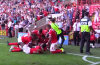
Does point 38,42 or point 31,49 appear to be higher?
point 38,42

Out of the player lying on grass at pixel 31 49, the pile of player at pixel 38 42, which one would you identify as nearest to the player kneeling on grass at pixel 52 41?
the pile of player at pixel 38 42

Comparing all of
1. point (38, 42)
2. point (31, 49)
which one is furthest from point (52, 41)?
point (31, 49)

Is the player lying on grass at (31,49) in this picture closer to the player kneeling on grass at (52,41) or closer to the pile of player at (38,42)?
the pile of player at (38,42)

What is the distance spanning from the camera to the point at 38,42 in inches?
307

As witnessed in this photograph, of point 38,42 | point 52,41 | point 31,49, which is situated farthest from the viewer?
point 38,42

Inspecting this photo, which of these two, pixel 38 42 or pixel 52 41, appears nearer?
pixel 52 41

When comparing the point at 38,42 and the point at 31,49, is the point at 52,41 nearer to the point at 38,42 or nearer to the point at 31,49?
the point at 38,42

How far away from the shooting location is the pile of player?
7258mm

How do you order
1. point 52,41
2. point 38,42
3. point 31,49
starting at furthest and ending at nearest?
point 38,42, point 52,41, point 31,49

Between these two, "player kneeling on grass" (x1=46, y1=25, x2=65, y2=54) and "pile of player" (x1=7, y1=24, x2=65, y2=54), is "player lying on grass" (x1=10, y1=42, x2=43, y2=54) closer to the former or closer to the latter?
"pile of player" (x1=7, y1=24, x2=65, y2=54)

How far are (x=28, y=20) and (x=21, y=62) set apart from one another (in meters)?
11.7

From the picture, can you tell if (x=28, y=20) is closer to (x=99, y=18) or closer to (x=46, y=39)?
(x=99, y=18)

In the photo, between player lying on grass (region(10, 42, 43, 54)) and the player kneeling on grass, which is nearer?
player lying on grass (region(10, 42, 43, 54))

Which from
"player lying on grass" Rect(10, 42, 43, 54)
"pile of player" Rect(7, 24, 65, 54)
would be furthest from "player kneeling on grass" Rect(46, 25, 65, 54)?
"player lying on grass" Rect(10, 42, 43, 54)
